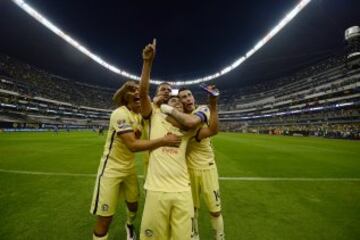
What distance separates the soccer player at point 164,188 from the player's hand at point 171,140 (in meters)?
0.08

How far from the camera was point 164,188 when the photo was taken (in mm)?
2383

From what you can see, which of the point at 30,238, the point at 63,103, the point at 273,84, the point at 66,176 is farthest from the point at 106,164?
the point at 273,84

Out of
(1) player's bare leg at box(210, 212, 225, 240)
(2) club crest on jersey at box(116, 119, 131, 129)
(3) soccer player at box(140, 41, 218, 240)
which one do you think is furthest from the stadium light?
(3) soccer player at box(140, 41, 218, 240)

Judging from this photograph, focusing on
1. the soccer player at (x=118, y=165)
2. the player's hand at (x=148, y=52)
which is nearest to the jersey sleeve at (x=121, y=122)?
the soccer player at (x=118, y=165)

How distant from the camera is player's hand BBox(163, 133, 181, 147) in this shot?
2450 mm

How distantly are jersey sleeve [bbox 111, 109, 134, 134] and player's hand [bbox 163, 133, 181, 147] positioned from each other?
57 centimetres

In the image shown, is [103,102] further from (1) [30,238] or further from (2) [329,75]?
(1) [30,238]

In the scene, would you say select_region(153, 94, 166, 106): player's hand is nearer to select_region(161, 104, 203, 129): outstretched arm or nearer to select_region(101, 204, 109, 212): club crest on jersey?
select_region(161, 104, 203, 129): outstretched arm

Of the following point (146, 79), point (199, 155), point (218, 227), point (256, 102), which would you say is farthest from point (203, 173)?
point (256, 102)

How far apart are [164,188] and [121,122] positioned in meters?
1.01

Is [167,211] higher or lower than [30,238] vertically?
higher

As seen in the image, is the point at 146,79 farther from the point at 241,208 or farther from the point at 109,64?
the point at 109,64

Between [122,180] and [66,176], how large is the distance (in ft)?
18.2

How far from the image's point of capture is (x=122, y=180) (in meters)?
3.30
